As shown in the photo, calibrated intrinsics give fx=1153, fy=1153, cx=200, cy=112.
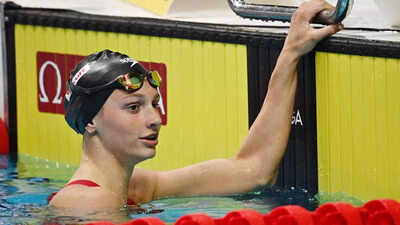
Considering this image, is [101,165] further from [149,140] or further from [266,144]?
[266,144]

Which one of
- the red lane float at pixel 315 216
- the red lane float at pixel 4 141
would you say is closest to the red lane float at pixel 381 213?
the red lane float at pixel 315 216

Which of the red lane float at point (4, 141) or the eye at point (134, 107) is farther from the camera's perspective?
the red lane float at point (4, 141)

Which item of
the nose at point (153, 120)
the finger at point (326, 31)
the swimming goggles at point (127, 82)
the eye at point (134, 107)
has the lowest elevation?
the nose at point (153, 120)

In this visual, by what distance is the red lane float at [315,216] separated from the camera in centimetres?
316

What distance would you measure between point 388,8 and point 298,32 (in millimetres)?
459

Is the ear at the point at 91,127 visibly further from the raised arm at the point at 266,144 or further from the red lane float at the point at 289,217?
the red lane float at the point at 289,217

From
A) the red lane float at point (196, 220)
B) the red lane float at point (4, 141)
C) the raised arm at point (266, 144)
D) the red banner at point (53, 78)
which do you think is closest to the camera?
the red lane float at point (196, 220)

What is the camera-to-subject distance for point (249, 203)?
413cm

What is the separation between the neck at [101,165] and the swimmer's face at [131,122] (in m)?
0.04

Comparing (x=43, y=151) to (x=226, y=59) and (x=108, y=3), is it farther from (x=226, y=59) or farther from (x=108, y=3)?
(x=226, y=59)

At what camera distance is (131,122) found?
3646 millimetres

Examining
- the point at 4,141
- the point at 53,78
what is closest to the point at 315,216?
the point at 53,78

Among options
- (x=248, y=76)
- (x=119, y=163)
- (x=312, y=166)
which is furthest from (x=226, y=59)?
(x=119, y=163)

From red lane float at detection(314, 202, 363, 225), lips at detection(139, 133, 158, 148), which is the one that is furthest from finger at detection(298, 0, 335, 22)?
red lane float at detection(314, 202, 363, 225)
